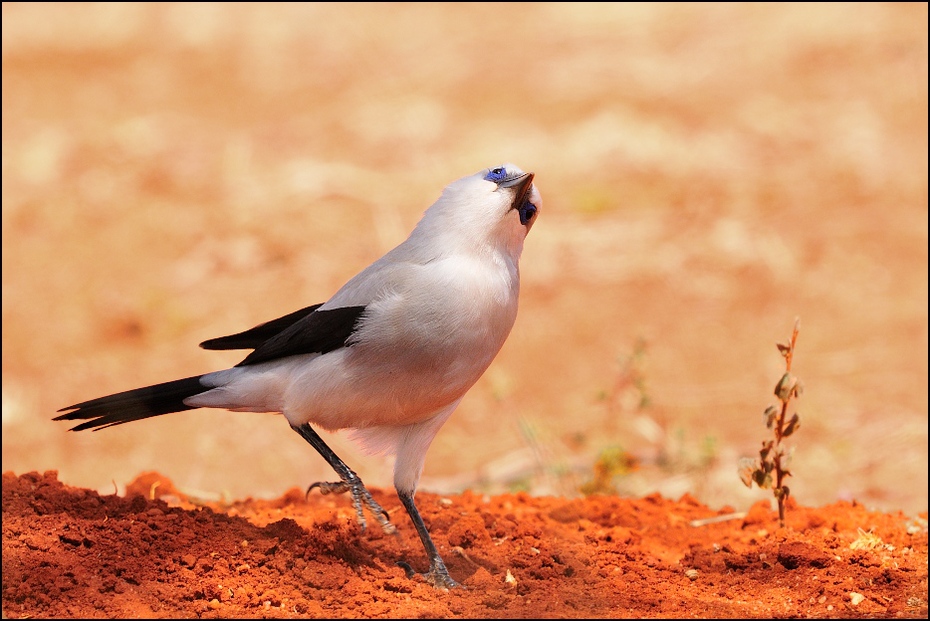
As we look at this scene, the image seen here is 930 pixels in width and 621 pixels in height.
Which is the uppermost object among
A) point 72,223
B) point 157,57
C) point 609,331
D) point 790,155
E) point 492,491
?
A: point 157,57

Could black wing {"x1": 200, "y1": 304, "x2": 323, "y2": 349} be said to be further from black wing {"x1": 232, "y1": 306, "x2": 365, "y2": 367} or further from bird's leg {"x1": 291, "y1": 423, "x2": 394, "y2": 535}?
bird's leg {"x1": 291, "y1": 423, "x2": 394, "y2": 535}

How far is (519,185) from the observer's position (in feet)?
12.4

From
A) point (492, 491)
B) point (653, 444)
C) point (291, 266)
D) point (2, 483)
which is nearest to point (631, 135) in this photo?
point (291, 266)

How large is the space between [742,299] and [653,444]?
248 centimetres

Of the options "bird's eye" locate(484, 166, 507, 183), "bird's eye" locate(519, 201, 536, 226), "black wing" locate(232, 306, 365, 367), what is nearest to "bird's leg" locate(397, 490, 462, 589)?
"black wing" locate(232, 306, 365, 367)

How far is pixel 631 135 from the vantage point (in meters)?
11.6

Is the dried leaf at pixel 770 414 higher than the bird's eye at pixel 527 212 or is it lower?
lower

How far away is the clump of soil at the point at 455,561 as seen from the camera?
10.5 ft

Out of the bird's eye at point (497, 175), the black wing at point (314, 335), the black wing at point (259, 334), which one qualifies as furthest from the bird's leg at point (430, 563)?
the bird's eye at point (497, 175)

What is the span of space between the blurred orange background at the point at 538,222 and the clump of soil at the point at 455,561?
4.47 feet

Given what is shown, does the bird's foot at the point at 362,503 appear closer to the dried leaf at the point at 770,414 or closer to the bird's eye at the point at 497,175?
the bird's eye at the point at 497,175

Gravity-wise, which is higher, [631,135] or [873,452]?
[631,135]

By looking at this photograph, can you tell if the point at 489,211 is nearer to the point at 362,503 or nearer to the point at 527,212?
the point at 527,212

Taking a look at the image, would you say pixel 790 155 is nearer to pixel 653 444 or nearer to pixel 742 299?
pixel 742 299
